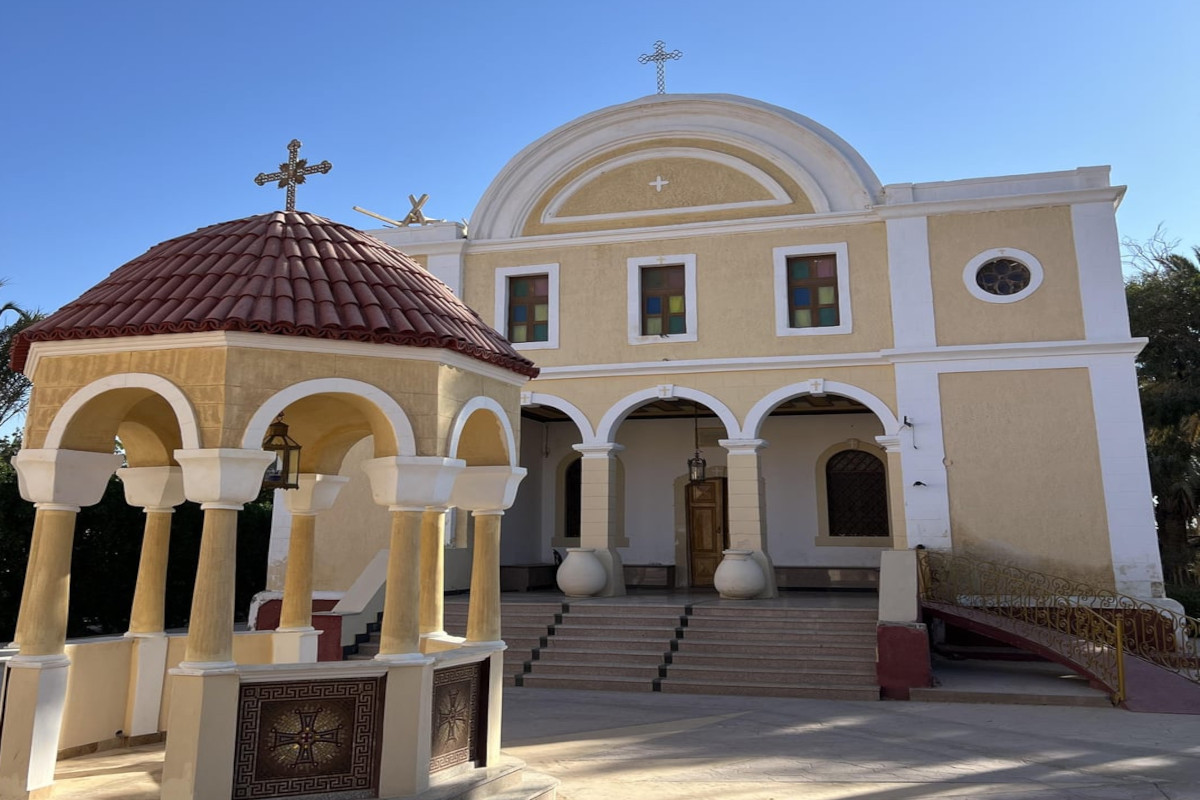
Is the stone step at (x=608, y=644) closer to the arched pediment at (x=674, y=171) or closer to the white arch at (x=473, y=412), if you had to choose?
the white arch at (x=473, y=412)

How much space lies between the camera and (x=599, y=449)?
14.7 m

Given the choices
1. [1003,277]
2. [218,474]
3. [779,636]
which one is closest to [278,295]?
[218,474]

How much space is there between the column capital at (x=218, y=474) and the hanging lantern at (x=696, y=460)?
415 inches

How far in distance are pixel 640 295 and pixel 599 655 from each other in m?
6.27

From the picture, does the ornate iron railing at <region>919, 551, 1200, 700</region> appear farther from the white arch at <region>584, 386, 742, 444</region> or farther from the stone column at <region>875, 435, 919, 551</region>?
the white arch at <region>584, 386, 742, 444</region>

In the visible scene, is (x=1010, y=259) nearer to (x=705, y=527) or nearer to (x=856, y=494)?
(x=856, y=494)

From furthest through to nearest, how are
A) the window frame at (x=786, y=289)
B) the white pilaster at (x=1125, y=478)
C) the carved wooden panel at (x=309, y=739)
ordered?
the window frame at (x=786, y=289) → the white pilaster at (x=1125, y=478) → the carved wooden panel at (x=309, y=739)

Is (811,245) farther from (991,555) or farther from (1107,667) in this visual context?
(1107,667)

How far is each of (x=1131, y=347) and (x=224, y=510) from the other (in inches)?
495

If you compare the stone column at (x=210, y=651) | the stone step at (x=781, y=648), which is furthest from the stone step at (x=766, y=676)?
the stone column at (x=210, y=651)

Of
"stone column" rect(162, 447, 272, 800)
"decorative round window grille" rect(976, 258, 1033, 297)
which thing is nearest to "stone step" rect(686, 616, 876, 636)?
"decorative round window grille" rect(976, 258, 1033, 297)

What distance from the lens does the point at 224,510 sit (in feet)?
17.4

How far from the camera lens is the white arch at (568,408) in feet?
48.5

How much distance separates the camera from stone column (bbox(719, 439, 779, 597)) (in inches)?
535
